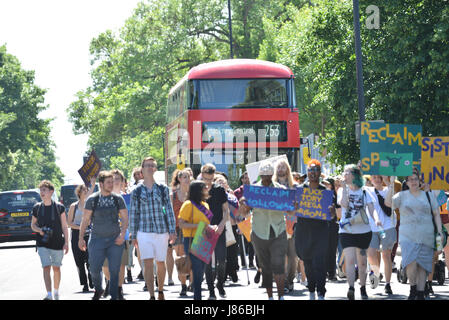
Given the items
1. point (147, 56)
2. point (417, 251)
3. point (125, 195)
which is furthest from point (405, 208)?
point (147, 56)

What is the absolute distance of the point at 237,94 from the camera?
20.4 metres

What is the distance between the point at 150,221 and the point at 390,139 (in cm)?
398

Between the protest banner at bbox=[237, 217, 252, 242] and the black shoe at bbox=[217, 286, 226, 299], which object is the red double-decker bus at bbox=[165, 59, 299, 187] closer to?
the protest banner at bbox=[237, 217, 252, 242]

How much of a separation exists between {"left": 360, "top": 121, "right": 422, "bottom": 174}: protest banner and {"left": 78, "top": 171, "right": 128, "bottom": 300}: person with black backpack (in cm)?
375

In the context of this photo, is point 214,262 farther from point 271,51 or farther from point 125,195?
point 271,51

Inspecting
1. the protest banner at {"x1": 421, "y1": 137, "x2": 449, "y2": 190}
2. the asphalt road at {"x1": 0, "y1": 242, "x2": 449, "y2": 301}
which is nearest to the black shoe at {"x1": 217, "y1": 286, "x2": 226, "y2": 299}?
the asphalt road at {"x1": 0, "y1": 242, "x2": 449, "y2": 301}

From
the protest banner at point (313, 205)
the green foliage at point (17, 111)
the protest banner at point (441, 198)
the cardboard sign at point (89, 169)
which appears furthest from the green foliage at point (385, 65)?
the green foliage at point (17, 111)

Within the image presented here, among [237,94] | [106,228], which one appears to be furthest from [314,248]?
[237,94]

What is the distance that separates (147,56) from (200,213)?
36395mm

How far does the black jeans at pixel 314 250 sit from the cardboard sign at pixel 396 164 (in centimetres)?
157

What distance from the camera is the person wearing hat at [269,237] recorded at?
33.8 ft

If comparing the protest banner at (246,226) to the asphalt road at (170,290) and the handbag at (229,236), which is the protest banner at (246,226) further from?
the asphalt road at (170,290)

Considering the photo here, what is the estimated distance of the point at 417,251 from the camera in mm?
10516
